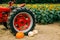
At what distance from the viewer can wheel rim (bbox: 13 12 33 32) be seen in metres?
7.89

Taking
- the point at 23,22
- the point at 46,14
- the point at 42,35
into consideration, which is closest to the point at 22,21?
the point at 23,22

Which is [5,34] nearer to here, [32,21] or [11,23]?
[11,23]

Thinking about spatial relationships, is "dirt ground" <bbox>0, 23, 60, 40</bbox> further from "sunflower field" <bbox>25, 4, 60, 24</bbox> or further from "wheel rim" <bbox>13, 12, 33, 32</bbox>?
"sunflower field" <bbox>25, 4, 60, 24</bbox>

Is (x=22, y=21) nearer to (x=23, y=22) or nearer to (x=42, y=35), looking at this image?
(x=23, y=22)

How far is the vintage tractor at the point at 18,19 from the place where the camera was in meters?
7.72

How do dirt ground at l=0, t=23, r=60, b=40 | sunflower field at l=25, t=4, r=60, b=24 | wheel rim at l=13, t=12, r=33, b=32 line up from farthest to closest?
sunflower field at l=25, t=4, r=60, b=24 → wheel rim at l=13, t=12, r=33, b=32 → dirt ground at l=0, t=23, r=60, b=40

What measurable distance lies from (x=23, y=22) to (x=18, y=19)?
21cm

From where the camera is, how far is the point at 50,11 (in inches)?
414

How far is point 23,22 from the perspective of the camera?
7980 mm

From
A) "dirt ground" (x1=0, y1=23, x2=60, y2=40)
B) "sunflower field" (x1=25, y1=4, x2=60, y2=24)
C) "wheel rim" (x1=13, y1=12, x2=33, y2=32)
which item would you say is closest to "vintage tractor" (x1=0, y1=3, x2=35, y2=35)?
"wheel rim" (x1=13, y1=12, x2=33, y2=32)

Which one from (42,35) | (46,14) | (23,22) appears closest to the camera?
(42,35)

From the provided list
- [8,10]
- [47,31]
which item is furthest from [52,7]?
[8,10]

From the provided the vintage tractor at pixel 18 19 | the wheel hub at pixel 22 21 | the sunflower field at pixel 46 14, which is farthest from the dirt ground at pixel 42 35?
the sunflower field at pixel 46 14

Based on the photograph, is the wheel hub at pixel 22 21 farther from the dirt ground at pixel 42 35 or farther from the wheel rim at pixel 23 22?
the dirt ground at pixel 42 35
